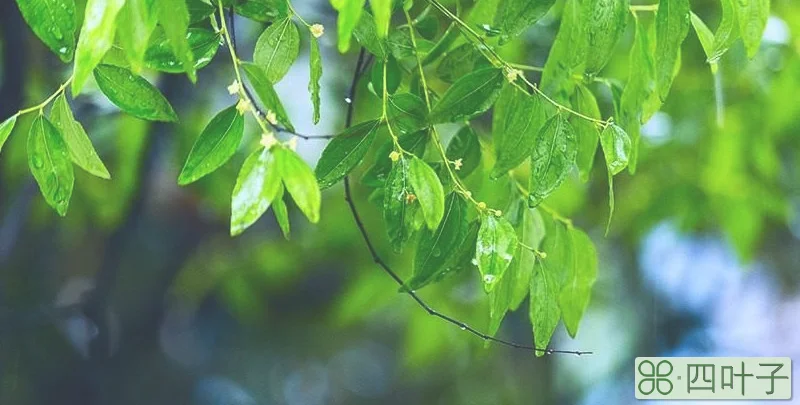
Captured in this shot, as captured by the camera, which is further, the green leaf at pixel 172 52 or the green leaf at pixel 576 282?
the green leaf at pixel 576 282

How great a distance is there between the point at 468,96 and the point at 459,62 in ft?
0.25

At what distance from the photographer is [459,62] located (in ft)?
1.55

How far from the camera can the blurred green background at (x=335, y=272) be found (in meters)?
1.01

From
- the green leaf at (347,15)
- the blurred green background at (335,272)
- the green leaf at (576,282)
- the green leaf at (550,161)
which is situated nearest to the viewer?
the green leaf at (347,15)

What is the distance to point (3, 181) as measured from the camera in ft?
3.38

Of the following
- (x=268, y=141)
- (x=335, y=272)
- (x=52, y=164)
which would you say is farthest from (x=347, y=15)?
(x=335, y=272)

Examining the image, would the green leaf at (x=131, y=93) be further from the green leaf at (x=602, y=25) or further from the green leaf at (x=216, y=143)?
the green leaf at (x=602, y=25)

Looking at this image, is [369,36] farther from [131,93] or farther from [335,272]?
[335,272]

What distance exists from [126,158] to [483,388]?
0.52m

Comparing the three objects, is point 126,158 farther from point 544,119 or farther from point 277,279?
point 544,119

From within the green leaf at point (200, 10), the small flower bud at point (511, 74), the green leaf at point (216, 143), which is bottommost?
the green leaf at point (216, 143)

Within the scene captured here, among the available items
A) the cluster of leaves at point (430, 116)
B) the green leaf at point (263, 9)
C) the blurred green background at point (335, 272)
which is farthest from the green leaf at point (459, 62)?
the blurred green background at point (335, 272)

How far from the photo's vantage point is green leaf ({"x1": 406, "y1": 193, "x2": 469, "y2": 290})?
0.40 meters

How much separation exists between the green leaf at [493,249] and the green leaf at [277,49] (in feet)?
0.35
